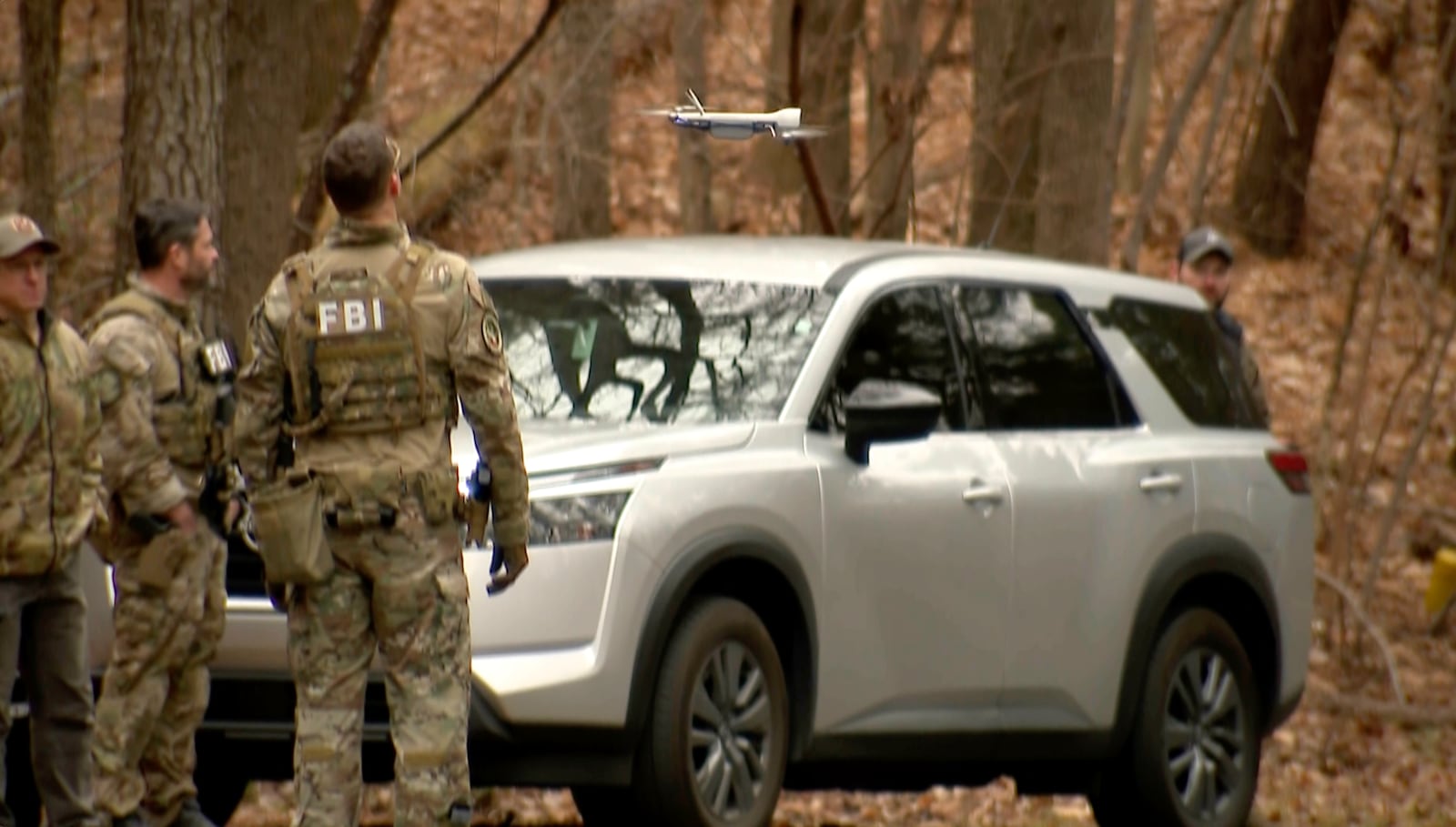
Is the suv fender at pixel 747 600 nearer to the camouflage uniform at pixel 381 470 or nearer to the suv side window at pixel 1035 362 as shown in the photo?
the camouflage uniform at pixel 381 470

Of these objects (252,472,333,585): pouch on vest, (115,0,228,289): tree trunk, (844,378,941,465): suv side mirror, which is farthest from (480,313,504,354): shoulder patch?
(115,0,228,289): tree trunk

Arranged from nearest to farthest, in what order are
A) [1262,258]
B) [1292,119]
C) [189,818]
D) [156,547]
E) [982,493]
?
1. [156,547]
2. [189,818]
3. [982,493]
4. [1292,119]
5. [1262,258]

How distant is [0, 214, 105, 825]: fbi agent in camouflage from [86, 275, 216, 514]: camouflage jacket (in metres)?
0.17

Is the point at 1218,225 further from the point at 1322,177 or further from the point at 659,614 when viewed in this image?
the point at 659,614

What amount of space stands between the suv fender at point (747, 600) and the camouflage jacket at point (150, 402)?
5.10ft

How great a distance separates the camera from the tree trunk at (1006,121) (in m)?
13.5

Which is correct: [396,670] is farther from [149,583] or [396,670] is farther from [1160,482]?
[1160,482]

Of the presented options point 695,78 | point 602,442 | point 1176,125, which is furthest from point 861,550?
point 695,78

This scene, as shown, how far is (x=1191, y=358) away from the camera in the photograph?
9.30m

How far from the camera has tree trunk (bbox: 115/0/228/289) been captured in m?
8.70

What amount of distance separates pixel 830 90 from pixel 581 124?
5.77ft

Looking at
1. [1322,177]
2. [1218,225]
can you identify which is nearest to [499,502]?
[1218,225]

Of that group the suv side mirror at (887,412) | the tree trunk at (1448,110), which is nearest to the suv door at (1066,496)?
the suv side mirror at (887,412)

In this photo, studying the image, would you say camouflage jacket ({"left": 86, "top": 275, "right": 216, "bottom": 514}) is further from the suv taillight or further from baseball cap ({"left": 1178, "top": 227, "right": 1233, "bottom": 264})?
baseball cap ({"left": 1178, "top": 227, "right": 1233, "bottom": 264})
